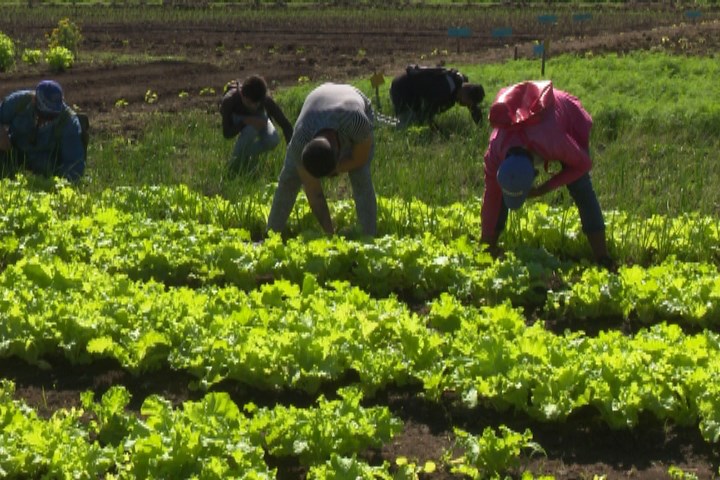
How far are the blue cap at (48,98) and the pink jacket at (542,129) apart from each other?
3.82m

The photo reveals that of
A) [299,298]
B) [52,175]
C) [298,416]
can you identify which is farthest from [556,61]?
[298,416]

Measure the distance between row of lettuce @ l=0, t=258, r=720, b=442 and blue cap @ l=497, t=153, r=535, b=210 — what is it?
0.79 meters

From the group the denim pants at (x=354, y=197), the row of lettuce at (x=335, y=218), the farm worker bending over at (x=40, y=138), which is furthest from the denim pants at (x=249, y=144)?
the denim pants at (x=354, y=197)

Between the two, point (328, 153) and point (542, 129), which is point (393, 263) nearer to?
point (328, 153)

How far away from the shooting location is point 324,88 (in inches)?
287

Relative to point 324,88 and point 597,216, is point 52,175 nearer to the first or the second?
point 324,88

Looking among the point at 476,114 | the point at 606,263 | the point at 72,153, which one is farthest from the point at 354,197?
the point at 476,114

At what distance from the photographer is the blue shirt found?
9.28 metres

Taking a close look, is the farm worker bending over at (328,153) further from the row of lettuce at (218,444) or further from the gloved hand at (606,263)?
the row of lettuce at (218,444)

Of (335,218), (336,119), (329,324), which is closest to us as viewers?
(329,324)

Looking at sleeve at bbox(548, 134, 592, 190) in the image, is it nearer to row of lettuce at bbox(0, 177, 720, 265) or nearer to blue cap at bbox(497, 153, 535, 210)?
blue cap at bbox(497, 153, 535, 210)

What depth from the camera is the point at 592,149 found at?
10891 mm

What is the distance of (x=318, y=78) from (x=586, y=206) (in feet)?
35.3

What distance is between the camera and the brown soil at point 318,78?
5043mm
